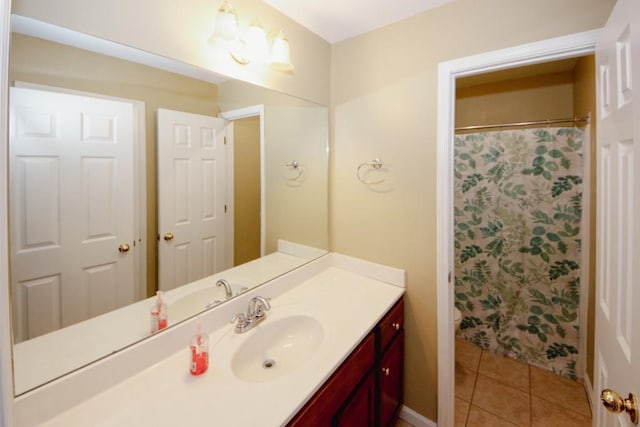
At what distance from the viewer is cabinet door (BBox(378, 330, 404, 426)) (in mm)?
1426

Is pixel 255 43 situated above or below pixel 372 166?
above

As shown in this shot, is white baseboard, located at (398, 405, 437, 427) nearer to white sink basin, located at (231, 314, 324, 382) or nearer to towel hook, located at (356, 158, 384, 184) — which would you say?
white sink basin, located at (231, 314, 324, 382)

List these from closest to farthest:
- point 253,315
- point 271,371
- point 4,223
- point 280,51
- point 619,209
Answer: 1. point 4,223
2. point 619,209
3. point 271,371
4. point 253,315
5. point 280,51

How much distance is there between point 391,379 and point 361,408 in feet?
1.28

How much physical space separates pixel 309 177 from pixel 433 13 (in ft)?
3.69

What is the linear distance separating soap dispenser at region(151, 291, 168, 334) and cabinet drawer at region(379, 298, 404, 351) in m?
0.95

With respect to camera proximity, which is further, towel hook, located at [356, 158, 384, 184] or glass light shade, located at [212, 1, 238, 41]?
towel hook, located at [356, 158, 384, 184]

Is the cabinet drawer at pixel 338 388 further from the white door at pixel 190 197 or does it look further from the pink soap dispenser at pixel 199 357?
the white door at pixel 190 197

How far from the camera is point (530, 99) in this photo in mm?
2430

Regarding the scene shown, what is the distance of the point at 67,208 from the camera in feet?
2.82

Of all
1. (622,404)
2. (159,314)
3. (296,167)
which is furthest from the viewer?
(296,167)

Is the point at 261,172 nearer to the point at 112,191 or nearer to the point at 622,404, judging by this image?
the point at 112,191

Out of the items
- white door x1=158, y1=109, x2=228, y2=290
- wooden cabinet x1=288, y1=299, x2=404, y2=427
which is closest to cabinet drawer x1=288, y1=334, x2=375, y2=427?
wooden cabinet x1=288, y1=299, x2=404, y2=427

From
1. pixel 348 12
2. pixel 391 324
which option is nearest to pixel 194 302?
pixel 391 324
